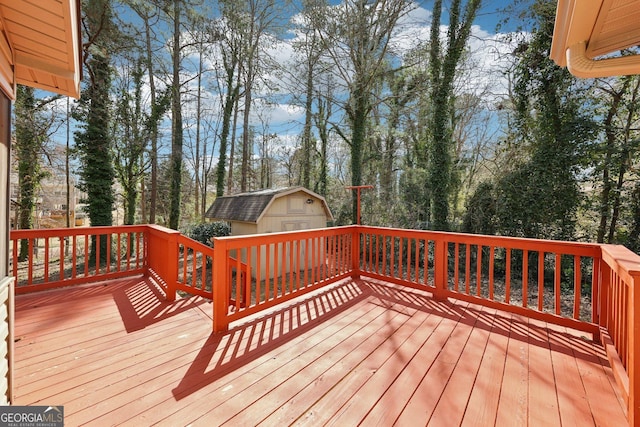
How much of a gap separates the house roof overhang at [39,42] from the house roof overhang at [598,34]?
10.0 feet

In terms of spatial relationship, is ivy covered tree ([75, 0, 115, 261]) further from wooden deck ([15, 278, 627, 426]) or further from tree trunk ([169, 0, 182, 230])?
wooden deck ([15, 278, 627, 426])

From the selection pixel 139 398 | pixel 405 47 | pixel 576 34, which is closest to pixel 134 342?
pixel 139 398

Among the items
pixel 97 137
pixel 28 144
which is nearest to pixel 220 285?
pixel 97 137

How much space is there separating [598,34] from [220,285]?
3477mm

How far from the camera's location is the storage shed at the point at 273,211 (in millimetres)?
7208

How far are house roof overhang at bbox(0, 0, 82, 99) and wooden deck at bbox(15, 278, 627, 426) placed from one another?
1.97 metres

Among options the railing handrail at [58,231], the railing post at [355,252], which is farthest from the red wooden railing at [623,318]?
the railing handrail at [58,231]

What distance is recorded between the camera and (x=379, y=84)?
1023cm

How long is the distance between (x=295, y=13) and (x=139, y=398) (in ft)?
39.3

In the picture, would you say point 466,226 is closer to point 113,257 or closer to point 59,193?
point 113,257

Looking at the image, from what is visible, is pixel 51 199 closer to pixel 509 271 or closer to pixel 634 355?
pixel 509 271

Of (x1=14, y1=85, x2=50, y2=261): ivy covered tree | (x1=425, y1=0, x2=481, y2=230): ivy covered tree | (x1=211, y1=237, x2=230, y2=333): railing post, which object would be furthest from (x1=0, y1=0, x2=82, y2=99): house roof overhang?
(x1=425, y1=0, x2=481, y2=230): ivy covered tree

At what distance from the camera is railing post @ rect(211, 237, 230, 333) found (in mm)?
2486

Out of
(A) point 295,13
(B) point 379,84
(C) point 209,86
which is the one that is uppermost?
(A) point 295,13
